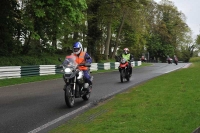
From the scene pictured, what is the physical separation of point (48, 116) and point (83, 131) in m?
2.11

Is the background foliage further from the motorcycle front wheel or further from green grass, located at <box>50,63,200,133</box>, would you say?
green grass, located at <box>50,63,200,133</box>

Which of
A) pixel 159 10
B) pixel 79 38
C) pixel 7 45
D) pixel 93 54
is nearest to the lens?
pixel 7 45

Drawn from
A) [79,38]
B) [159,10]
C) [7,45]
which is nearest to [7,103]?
[7,45]

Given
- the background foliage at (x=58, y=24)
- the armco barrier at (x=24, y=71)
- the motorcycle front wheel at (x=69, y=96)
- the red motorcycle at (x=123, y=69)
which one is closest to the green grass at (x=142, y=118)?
the motorcycle front wheel at (x=69, y=96)

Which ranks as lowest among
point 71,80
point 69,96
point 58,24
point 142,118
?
point 142,118

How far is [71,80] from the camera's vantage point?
9.32 meters

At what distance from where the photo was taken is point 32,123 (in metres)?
7.40

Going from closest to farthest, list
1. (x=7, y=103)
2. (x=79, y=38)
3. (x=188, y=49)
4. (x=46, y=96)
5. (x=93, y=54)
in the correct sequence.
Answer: (x=7, y=103) → (x=46, y=96) → (x=93, y=54) → (x=79, y=38) → (x=188, y=49)

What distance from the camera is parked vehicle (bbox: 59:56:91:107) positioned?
29.8ft

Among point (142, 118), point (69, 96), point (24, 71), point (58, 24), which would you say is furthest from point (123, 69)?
point (58, 24)

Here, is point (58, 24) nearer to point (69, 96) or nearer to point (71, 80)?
point (71, 80)

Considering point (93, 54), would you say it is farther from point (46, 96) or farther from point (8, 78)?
point (46, 96)

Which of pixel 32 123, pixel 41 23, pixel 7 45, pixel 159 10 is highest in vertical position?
pixel 159 10

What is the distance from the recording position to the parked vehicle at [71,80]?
9078 mm
